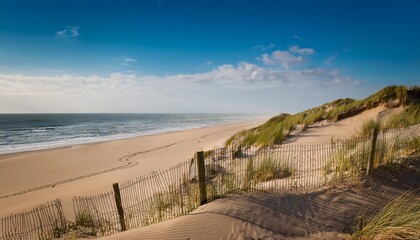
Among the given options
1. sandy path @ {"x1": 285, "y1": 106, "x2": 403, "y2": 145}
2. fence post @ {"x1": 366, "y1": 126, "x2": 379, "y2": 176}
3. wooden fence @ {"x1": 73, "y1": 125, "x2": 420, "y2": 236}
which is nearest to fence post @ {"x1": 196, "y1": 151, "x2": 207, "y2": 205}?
wooden fence @ {"x1": 73, "y1": 125, "x2": 420, "y2": 236}

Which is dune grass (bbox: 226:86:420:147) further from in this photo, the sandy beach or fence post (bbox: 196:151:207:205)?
fence post (bbox: 196:151:207:205)

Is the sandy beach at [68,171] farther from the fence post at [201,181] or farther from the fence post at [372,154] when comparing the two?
the fence post at [372,154]

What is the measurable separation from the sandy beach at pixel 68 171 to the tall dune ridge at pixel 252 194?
0.14 ft

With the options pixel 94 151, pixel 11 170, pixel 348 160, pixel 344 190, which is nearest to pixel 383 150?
pixel 348 160

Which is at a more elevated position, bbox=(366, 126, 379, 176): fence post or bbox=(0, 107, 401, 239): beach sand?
bbox=(366, 126, 379, 176): fence post

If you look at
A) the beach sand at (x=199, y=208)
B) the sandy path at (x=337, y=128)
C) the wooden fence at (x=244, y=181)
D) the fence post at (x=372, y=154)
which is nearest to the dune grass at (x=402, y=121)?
the sandy path at (x=337, y=128)

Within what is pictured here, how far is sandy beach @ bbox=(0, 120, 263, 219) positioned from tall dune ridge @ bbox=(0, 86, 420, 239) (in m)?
0.04

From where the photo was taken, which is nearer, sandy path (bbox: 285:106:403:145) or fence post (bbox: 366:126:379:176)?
fence post (bbox: 366:126:379:176)

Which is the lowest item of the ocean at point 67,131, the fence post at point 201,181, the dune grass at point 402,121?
the ocean at point 67,131

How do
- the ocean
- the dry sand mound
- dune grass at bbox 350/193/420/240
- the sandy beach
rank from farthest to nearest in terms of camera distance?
the ocean
the sandy beach
the dry sand mound
dune grass at bbox 350/193/420/240

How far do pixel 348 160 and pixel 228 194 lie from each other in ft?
11.5

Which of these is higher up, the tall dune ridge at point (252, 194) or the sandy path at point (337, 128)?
the sandy path at point (337, 128)

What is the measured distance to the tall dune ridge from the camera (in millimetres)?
5078

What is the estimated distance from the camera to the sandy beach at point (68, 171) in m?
10.5
